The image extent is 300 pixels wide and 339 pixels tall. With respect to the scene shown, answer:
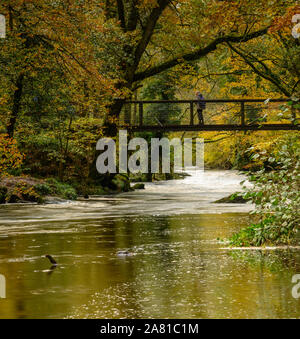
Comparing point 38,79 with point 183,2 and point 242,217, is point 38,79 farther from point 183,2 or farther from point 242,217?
point 183,2

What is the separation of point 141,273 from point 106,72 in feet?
48.9

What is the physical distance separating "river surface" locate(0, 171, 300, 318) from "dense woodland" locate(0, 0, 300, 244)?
171 cm

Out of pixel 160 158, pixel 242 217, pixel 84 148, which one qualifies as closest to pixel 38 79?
pixel 242 217

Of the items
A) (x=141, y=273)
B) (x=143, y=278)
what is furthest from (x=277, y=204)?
(x=143, y=278)

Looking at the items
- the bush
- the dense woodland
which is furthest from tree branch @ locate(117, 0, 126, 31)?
the bush

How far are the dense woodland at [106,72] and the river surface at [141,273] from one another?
1.71 meters

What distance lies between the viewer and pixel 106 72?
84.0 ft

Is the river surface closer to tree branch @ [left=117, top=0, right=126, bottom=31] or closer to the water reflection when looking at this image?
the water reflection

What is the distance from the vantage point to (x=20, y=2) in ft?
60.7

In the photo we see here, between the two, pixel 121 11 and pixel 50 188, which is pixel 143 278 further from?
pixel 121 11

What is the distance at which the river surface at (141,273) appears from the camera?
9086 mm

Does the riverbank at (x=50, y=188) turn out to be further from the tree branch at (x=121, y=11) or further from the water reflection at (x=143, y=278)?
the tree branch at (x=121, y=11)

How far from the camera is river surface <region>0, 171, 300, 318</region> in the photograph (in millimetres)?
9086

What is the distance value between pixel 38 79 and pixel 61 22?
4.17 meters
